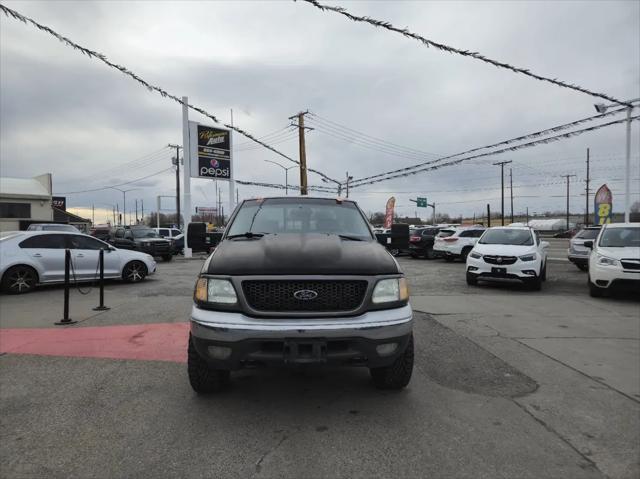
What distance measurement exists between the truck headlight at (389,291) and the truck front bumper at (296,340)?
128 mm

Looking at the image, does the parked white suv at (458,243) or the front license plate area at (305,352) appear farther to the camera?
the parked white suv at (458,243)

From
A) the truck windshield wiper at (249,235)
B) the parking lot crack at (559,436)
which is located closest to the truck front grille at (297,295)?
the truck windshield wiper at (249,235)

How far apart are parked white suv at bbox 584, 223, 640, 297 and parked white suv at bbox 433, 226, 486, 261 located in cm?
1019

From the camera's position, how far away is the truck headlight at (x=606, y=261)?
955cm

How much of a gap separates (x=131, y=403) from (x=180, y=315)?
13.3 feet

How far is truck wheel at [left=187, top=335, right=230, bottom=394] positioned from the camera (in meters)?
3.79

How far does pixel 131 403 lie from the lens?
12.7 ft

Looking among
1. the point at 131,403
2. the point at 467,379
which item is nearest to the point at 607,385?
the point at 467,379

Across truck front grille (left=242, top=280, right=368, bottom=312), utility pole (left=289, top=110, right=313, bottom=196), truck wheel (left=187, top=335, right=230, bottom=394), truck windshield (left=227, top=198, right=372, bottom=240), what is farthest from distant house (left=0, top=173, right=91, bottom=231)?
truck front grille (left=242, top=280, right=368, bottom=312)

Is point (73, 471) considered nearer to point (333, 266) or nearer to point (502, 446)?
point (333, 266)

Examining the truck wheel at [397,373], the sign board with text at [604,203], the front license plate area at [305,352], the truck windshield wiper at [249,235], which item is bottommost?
the truck wheel at [397,373]

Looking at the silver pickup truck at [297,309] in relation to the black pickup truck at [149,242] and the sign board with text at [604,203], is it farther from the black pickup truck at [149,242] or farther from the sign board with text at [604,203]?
the sign board with text at [604,203]

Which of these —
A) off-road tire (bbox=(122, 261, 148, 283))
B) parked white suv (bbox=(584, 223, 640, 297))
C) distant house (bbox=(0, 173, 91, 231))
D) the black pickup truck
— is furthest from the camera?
distant house (bbox=(0, 173, 91, 231))

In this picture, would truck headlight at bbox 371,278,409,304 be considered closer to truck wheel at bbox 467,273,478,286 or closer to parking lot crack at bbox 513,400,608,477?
parking lot crack at bbox 513,400,608,477
